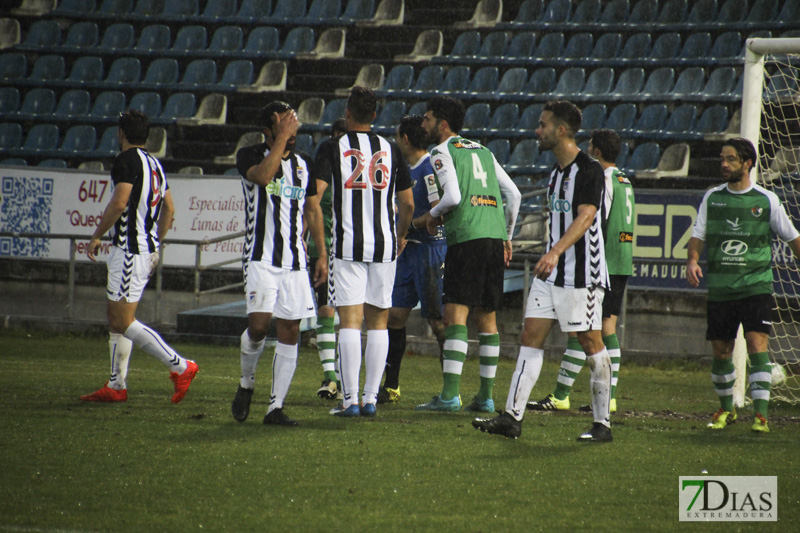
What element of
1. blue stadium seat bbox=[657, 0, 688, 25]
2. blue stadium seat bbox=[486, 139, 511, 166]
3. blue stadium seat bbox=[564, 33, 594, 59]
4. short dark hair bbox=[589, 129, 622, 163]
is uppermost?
blue stadium seat bbox=[657, 0, 688, 25]

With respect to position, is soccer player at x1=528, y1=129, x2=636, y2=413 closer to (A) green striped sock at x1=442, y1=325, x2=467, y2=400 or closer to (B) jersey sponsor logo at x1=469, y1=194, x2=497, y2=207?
(A) green striped sock at x1=442, y1=325, x2=467, y2=400

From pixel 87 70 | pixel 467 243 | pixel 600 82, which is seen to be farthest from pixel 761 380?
pixel 87 70

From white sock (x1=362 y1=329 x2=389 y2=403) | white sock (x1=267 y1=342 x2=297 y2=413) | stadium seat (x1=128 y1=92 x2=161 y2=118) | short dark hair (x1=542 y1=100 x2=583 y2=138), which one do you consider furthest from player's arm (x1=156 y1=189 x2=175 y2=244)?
stadium seat (x1=128 y1=92 x2=161 y2=118)

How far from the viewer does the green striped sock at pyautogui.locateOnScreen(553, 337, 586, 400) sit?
7391 mm

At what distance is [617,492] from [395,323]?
10.8 feet

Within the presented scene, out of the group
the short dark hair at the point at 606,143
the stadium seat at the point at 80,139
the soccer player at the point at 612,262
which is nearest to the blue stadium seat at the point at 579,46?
the stadium seat at the point at 80,139

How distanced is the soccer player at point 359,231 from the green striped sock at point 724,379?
2362 mm

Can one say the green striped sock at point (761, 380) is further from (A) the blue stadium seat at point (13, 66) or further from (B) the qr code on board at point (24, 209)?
(A) the blue stadium seat at point (13, 66)

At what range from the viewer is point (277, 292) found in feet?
20.2

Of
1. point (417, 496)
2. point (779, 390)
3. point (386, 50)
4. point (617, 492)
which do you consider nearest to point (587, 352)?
point (617, 492)

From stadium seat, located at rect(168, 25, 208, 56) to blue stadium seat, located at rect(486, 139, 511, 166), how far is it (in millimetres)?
6878

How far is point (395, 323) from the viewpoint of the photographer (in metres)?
7.69

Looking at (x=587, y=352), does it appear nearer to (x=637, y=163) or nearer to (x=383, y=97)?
(x=637, y=163)

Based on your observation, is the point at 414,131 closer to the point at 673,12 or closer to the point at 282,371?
the point at 282,371
